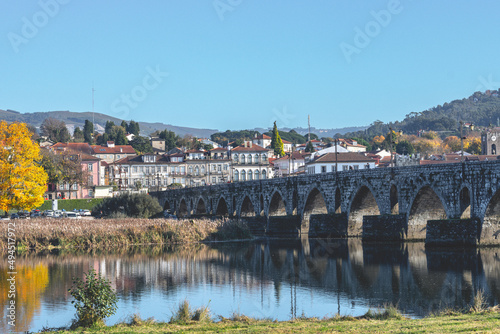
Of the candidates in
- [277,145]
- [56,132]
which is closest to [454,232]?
[277,145]

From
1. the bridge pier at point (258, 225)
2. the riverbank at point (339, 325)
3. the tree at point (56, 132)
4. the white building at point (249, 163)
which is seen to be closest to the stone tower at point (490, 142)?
the white building at point (249, 163)

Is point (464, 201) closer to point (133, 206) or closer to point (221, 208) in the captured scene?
point (133, 206)

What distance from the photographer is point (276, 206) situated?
63.7 metres

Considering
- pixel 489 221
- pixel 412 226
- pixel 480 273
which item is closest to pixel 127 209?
pixel 412 226

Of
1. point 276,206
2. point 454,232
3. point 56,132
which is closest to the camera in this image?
point 454,232

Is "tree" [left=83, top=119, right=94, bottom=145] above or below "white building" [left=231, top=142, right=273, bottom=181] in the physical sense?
above

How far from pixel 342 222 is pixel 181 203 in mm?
41269

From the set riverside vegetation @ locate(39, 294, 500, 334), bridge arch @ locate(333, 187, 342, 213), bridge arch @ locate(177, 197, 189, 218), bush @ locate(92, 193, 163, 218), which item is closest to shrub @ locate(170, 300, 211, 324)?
riverside vegetation @ locate(39, 294, 500, 334)

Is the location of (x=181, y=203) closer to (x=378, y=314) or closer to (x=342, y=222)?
(x=342, y=222)

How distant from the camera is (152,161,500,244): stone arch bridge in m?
37.6

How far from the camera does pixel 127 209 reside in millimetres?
69250

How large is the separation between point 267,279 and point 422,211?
17746mm

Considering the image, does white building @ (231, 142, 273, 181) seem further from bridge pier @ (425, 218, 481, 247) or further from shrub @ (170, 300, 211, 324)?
shrub @ (170, 300, 211, 324)

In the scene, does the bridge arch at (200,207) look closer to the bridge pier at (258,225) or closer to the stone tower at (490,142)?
the bridge pier at (258,225)
